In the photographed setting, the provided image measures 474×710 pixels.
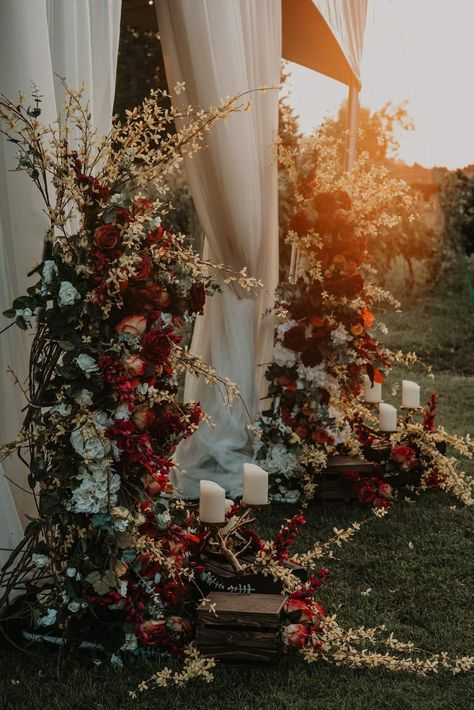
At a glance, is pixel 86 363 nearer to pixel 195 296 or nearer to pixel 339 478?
pixel 195 296

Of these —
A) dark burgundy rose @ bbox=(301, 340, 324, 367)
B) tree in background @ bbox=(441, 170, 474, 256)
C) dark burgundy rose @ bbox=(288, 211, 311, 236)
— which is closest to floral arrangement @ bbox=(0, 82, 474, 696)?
dark burgundy rose @ bbox=(301, 340, 324, 367)

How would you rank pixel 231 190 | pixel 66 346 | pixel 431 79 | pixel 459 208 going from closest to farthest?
pixel 66 346 → pixel 231 190 → pixel 431 79 → pixel 459 208

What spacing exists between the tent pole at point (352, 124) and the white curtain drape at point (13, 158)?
8.59 feet

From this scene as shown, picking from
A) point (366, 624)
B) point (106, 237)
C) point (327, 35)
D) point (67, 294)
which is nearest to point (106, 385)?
point (67, 294)

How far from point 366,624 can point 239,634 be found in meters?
0.45

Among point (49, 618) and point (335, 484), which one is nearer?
point (49, 618)

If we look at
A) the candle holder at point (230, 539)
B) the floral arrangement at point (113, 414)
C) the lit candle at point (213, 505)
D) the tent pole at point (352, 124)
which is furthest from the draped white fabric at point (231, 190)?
the floral arrangement at point (113, 414)

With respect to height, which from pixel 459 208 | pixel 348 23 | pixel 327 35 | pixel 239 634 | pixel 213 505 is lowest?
pixel 239 634

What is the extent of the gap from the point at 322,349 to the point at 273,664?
1.70 meters

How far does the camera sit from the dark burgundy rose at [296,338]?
3531 mm

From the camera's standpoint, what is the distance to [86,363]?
1876 millimetres

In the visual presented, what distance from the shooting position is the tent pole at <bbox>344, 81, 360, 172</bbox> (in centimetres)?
493

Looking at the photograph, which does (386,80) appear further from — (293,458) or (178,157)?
(178,157)

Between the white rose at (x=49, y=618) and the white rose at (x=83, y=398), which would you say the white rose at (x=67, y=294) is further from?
the white rose at (x=49, y=618)
